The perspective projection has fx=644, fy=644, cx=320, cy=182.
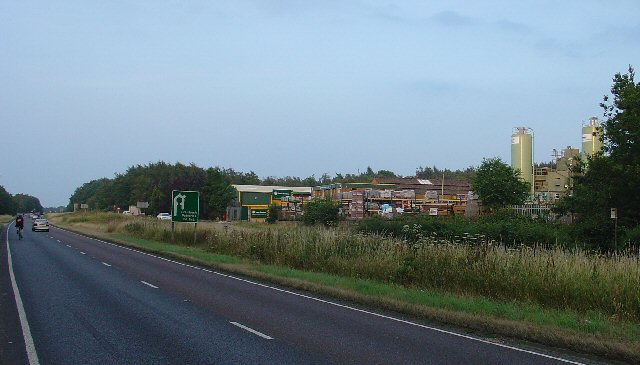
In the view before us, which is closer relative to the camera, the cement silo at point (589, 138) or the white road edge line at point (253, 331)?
the white road edge line at point (253, 331)

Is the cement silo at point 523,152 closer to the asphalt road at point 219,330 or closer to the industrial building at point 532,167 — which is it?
the industrial building at point 532,167

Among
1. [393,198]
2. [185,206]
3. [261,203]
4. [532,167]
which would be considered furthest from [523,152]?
[261,203]

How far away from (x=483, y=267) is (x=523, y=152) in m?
54.0

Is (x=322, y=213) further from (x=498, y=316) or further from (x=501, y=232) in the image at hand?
(x=498, y=316)

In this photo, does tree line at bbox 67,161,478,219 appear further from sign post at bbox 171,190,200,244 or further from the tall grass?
the tall grass

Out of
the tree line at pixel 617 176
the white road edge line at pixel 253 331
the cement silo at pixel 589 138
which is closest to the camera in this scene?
the white road edge line at pixel 253 331

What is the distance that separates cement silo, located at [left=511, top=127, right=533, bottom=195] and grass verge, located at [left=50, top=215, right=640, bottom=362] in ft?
169

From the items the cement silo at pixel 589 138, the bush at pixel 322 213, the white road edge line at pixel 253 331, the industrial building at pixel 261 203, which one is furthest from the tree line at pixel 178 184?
the white road edge line at pixel 253 331

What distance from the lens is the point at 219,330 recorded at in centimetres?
1205

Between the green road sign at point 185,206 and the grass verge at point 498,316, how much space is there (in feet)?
68.5

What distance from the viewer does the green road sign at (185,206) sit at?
134 ft

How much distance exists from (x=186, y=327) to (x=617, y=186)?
2560cm

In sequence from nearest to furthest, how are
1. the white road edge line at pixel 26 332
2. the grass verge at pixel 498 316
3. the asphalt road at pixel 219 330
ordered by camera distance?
the white road edge line at pixel 26 332 → the asphalt road at pixel 219 330 → the grass verge at pixel 498 316

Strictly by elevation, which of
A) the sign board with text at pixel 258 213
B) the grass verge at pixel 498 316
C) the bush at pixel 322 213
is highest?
the bush at pixel 322 213
